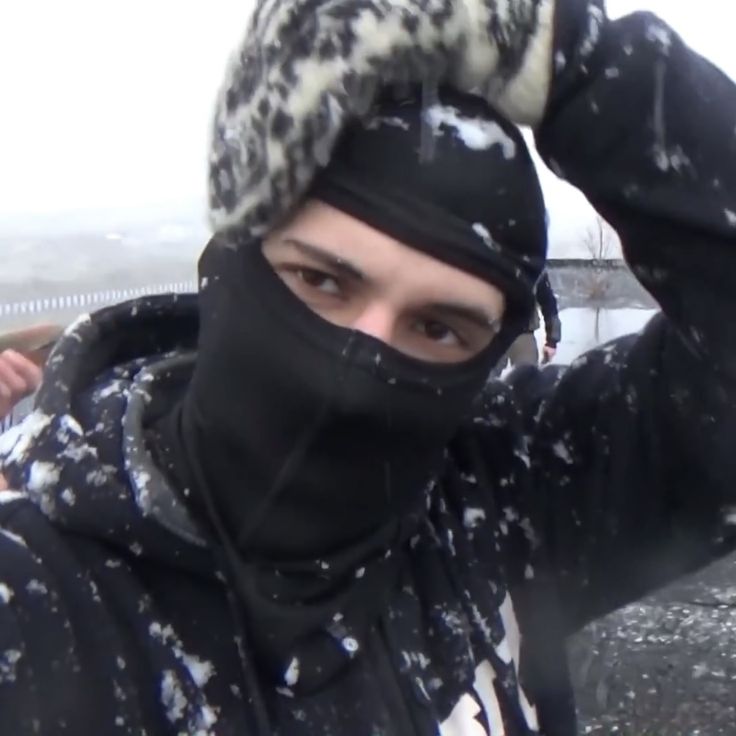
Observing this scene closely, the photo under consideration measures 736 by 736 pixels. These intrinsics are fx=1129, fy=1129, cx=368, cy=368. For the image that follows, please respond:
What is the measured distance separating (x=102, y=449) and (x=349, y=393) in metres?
0.30

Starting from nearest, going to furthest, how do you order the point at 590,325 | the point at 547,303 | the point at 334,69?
the point at 334,69
the point at 547,303
the point at 590,325

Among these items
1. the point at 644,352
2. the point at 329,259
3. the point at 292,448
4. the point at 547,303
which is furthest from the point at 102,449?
the point at 644,352

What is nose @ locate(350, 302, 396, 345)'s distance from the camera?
1338 mm

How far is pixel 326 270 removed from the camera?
1324 millimetres

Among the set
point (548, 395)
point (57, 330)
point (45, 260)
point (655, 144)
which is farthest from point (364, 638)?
point (45, 260)

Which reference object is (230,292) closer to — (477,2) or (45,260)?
(477,2)

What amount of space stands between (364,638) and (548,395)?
0.54 m

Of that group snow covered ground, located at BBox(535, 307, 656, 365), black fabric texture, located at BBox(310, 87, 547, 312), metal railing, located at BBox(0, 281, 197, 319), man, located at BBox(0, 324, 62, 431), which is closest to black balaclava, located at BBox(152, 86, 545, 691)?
black fabric texture, located at BBox(310, 87, 547, 312)

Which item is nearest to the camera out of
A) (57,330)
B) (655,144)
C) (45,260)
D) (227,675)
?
(227,675)

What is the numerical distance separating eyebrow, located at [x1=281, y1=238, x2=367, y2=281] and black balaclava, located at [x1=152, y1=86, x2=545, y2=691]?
0.18ft

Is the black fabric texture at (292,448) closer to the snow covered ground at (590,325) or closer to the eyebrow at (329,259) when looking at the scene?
the eyebrow at (329,259)

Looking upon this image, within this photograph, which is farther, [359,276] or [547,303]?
[547,303]

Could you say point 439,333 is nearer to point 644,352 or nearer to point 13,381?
point 644,352

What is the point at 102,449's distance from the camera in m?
1.32
